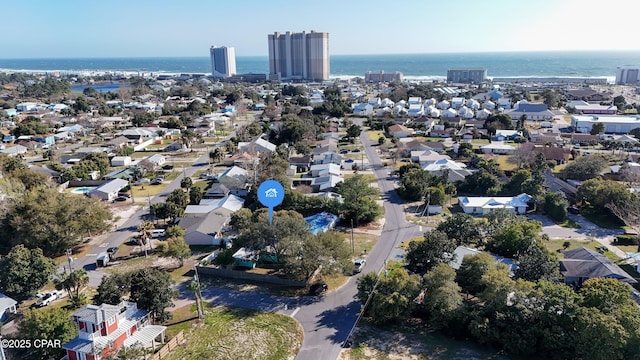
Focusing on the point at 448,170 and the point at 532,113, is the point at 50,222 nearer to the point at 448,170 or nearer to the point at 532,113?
the point at 448,170

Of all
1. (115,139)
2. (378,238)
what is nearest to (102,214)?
(378,238)

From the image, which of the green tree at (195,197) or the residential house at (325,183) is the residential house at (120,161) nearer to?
the green tree at (195,197)

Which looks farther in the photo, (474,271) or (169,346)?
(474,271)

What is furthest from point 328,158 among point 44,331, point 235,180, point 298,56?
point 298,56

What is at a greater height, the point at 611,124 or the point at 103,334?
the point at 611,124

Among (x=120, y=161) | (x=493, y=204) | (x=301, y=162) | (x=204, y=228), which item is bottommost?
(x=204, y=228)

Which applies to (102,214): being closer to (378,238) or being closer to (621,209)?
(378,238)

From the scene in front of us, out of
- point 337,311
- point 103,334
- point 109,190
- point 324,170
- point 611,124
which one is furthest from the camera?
point 611,124

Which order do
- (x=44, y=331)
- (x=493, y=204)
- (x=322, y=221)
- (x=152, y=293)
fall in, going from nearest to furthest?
(x=44, y=331), (x=152, y=293), (x=322, y=221), (x=493, y=204)
